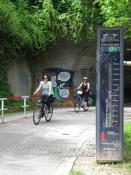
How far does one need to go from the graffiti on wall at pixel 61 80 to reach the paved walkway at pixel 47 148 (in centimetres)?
1371

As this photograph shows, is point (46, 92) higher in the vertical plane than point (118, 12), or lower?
lower

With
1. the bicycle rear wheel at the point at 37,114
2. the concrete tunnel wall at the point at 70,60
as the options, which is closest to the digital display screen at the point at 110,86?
the bicycle rear wheel at the point at 37,114

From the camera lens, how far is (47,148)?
12.4m

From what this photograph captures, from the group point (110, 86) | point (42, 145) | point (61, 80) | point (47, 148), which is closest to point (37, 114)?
point (42, 145)

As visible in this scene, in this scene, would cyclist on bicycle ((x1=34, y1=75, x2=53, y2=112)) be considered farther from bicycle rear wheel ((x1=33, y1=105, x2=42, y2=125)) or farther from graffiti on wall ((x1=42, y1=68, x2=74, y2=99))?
graffiti on wall ((x1=42, y1=68, x2=74, y2=99))

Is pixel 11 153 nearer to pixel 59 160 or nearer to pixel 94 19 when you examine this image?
pixel 59 160

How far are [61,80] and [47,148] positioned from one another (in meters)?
20.3

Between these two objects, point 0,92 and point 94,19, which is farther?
point 94,19

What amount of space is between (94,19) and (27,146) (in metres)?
17.8

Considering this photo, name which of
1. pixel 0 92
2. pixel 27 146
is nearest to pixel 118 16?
pixel 27 146

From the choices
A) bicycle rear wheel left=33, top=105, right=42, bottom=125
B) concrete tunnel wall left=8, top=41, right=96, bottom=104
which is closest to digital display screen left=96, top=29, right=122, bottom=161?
bicycle rear wheel left=33, top=105, right=42, bottom=125

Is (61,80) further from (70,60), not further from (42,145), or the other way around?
(42,145)

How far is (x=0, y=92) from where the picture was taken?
26.0 metres

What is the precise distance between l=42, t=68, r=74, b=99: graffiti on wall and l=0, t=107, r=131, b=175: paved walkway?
13.7 meters
